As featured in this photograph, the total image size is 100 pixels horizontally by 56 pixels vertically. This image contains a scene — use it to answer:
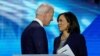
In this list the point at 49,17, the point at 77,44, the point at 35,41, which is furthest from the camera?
the point at 49,17

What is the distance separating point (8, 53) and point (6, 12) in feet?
1.65

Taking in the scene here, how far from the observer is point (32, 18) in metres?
3.18

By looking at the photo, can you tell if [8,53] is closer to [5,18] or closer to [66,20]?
[5,18]

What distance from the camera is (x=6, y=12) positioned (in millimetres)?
3189

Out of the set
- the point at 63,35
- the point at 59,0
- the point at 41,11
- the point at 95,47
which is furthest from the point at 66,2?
the point at 63,35

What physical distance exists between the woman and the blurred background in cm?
76

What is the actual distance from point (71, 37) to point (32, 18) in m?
0.97

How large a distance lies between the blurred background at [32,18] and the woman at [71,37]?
0.76 metres

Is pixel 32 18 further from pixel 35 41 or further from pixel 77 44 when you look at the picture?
pixel 77 44

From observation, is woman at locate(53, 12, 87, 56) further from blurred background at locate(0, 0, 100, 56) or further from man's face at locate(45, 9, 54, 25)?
blurred background at locate(0, 0, 100, 56)

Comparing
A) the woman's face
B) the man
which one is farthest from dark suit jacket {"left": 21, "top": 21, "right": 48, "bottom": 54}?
the woman's face

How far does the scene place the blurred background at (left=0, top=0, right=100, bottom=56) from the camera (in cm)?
319

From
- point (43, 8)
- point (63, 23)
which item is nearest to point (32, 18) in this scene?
point (43, 8)

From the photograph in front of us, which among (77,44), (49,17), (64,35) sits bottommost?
(77,44)
